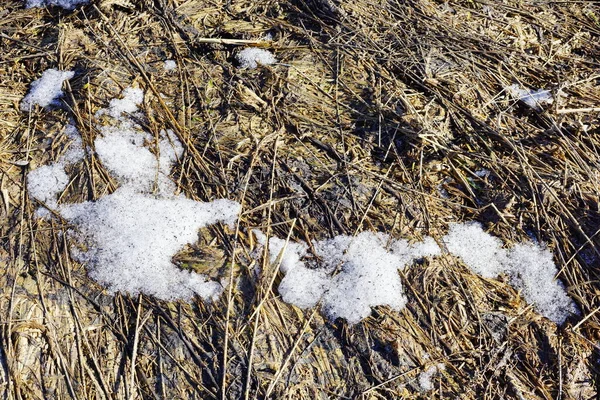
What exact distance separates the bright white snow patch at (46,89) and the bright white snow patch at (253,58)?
998 millimetres

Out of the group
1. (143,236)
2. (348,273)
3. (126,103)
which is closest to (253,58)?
(126,103)

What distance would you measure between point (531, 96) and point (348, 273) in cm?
161

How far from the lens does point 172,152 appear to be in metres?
2.64

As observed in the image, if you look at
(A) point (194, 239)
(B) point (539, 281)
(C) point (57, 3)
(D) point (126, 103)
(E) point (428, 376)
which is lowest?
(E) point (428, 376)

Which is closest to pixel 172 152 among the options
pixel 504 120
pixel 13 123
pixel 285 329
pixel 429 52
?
pixel 13 123

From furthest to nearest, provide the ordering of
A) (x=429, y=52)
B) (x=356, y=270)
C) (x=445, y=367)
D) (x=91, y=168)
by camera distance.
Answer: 1. (x=429, y=52)
2. (x=91, y=168)
3. (x=356, y=270)
4. (x=445, y=367)

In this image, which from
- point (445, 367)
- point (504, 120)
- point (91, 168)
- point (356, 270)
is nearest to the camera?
point (445, 367)

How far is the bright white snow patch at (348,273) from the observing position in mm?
2266

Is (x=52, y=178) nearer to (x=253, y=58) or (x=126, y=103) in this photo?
(x=126, y=103)

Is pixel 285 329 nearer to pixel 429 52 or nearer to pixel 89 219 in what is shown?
pixel 89 219

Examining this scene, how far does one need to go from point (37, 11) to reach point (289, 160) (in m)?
2.00

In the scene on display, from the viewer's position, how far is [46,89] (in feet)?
9.13

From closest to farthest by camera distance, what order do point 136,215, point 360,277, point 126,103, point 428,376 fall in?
1. point 428,376
2. point 360,277
3. point 136,215
4. point 126,103

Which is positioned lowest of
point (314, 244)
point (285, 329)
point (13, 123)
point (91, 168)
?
point (285, 329)
